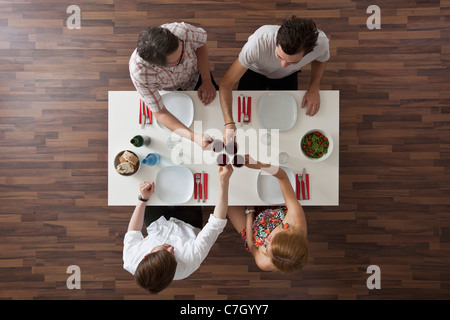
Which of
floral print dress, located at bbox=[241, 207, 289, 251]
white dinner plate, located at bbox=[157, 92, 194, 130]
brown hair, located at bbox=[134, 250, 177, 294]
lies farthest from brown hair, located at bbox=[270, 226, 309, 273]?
white dinner plate, located at bbox=[157, 92, 194, 130]

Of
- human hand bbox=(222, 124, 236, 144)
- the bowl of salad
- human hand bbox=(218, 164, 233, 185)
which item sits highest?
human hand bbox=(222, 124, 236, 144)

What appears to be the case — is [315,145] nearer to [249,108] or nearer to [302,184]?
[302,184]

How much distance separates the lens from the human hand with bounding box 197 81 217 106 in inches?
71.4

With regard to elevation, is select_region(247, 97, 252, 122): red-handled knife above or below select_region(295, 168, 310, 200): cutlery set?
above

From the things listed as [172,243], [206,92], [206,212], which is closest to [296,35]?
[206,92]

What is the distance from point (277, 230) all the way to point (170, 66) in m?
1.11

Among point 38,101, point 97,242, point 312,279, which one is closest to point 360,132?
point 312,279

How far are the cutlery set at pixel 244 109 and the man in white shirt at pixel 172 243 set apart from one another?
1.23 feet

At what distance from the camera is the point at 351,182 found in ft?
8.25

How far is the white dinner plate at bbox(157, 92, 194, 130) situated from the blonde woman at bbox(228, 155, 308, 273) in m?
0.49

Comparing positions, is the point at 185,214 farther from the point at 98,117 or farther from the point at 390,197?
the point at 390,197

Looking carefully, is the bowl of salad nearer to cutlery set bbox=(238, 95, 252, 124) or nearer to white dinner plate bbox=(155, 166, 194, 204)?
cutlery set bbox=(238, 95, 252, 124)

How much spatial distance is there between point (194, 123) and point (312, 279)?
1.76 metres

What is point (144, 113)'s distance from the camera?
1.85 meters
